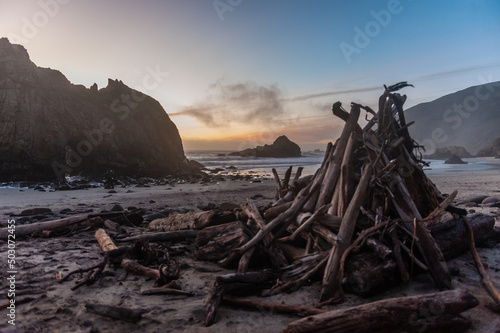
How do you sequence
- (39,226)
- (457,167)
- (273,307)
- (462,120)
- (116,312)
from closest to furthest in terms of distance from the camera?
(116,312)
(273,307)
(39,226)
(457,167)
(462,120)

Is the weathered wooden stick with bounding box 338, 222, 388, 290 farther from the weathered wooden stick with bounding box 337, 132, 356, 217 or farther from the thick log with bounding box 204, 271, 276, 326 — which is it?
the thick log with bounding box 204, 271, 276, 326

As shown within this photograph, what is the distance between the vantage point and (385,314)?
3117 mm

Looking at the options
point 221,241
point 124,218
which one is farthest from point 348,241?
point 124,218

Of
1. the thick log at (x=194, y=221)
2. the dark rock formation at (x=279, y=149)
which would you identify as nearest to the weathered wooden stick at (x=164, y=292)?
the thick log at (x=194, y=221)

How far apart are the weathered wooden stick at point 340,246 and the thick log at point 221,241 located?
187cm

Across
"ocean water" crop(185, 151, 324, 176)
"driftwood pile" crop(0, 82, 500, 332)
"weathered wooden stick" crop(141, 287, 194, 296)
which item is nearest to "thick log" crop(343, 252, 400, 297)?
"driftwood pile" crop(0, 82, 500, 332)

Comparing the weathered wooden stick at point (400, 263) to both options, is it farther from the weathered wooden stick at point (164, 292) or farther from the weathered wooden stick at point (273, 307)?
the weathered wooden stick at point (164, 292)

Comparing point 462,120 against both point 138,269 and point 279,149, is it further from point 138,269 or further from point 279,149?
point 138,269

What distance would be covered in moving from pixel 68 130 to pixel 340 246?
1175 inches

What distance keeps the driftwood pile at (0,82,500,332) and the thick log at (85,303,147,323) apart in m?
0.01

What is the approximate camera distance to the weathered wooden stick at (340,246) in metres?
4.09

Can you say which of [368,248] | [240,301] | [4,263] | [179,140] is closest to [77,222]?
[4,263]

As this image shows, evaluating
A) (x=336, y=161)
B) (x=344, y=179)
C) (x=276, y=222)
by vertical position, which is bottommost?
(x=276, y=222)

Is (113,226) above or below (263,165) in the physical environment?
below
